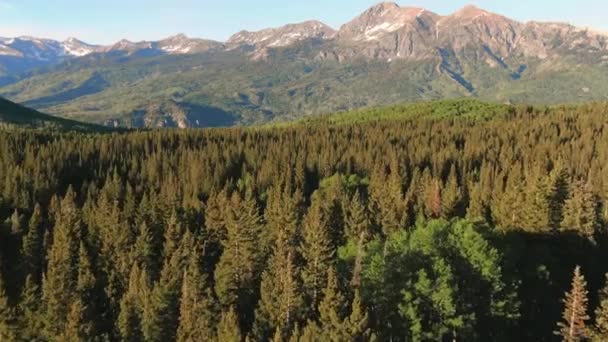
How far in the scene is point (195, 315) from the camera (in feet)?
188

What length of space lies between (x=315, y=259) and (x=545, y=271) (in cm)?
3005

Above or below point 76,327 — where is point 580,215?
above

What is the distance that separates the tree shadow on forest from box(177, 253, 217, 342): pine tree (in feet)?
112

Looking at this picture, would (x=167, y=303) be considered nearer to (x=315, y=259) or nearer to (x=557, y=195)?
(x=315, y=259)

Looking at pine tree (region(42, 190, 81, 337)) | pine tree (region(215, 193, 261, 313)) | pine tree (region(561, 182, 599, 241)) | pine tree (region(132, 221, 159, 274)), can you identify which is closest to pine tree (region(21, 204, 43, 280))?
pine tree (region(42, 190, 81, 337))

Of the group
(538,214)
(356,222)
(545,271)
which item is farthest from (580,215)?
(356,222)

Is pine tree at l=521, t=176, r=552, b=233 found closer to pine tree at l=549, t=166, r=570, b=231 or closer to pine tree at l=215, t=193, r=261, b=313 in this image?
pine tree at l=549, t=166, r=570, b=231

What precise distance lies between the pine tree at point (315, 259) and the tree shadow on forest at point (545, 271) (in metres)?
21.3

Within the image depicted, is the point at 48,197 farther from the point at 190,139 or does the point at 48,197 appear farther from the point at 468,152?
the point at 468,152

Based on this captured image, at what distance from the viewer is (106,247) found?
78.7 meters

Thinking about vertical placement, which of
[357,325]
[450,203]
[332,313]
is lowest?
[357,325]

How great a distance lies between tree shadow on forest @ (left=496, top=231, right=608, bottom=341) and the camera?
69.8 metres

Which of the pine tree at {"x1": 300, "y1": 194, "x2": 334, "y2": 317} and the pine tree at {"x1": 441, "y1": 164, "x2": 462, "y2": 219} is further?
the pine tree at {"x1": 441, "y1": 164, "x2": 462, "y2": 219}

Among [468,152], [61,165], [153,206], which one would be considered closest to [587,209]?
[468,152]
